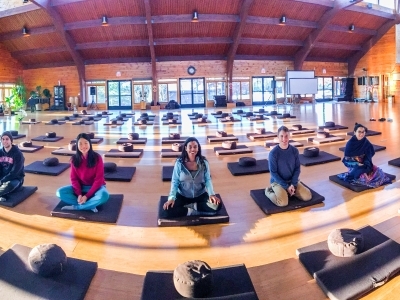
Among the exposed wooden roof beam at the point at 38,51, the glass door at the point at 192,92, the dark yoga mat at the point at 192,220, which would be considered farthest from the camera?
the glass door at the point at 192,92

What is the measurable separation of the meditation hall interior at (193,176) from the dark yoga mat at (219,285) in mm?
10

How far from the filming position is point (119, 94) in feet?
62.5

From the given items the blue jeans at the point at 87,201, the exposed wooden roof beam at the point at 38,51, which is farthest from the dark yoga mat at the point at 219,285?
the exposed wooden roof beam at the point at 38,51

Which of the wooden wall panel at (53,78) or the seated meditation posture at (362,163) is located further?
the wooden wall panel at (53,78)

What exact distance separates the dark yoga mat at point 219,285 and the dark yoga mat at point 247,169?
262cm

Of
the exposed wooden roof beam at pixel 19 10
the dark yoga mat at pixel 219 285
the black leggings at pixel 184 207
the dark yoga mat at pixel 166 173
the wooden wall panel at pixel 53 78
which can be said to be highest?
the exposed wooden roof beam at pixel 19 10

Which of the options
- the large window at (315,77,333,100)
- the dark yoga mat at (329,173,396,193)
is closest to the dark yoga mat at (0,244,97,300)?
the dark yoga mat at (329,173,396,193)

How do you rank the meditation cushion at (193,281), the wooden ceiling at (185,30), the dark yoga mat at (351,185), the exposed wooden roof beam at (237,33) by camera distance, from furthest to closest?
the wooden ceiling at (185,30) < the exposed wooden roof beam at (237,33) < the dark yoga mat at (351,185) < the meditation cushion at (193,281)

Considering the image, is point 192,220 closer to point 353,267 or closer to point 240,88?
point 353,267

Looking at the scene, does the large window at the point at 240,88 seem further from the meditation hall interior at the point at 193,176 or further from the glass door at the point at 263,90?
the meditation hall interior at the point at 193,176

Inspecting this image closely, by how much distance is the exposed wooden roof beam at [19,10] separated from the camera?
14.0 metres

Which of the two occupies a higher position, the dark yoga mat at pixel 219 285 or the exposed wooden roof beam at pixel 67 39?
the exposed wooden roof beam at pixel 67 39

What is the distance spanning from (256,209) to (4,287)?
92.7 inches

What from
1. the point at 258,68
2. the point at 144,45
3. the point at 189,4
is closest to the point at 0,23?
the point at 144,45
